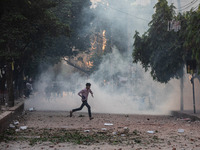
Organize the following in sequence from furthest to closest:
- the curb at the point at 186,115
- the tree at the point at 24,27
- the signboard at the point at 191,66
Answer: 1. the signboard at the point at 191,66
2. the curb at the point at 186,115
3. the tree at the point at 24,27

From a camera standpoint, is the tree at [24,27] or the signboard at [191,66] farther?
the signboard at [191,66]

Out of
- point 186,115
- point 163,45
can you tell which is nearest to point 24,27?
point 163,45

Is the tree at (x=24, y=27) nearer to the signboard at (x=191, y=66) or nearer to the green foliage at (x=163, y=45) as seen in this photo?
the green foliage at (x=163, y=45)

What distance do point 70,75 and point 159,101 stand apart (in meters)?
61.3

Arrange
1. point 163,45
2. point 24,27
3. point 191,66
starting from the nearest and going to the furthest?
point 24,27 < point 191,66 < point 163,45

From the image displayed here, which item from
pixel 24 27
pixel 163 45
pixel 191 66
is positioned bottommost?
pixel 191 66

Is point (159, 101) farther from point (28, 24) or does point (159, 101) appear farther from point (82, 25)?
point (28, 24)

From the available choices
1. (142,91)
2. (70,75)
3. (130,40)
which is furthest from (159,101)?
(70,75)

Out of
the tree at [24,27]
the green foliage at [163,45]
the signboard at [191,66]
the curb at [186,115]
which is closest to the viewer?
the tree at [24,27]

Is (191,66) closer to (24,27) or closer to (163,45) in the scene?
(163,45)

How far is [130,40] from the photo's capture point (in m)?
54.5

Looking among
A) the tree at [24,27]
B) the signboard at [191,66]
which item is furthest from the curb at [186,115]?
the tree at [24,27]

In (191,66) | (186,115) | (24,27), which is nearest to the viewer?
(24,27)

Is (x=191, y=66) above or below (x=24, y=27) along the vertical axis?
below
